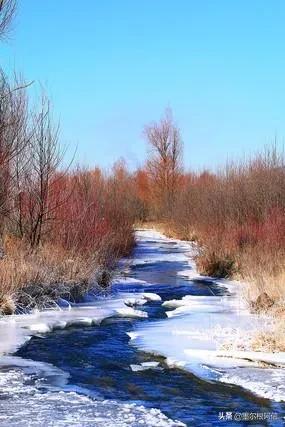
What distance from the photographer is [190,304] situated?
36.5ft

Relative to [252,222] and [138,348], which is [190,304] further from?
[252,222]

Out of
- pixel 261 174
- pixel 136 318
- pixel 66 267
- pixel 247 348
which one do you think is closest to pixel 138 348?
pixel 247 348

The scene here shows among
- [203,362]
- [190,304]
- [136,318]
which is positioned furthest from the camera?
[190,304]

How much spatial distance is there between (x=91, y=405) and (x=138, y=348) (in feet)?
7.86

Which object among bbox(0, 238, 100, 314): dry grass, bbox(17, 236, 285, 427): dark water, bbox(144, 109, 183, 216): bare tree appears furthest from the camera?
bbox(144, 109, 183, 216): bare tree

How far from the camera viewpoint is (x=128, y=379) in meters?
6.23

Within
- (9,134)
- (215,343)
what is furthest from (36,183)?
(215,343)

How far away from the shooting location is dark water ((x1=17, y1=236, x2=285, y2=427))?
207 inches

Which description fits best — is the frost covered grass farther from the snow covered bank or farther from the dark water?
the snow covered bank

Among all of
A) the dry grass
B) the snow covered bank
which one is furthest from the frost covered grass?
the snow covered bank

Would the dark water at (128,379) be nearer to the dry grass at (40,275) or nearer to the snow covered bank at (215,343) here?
the snow covered bank at (215,343)

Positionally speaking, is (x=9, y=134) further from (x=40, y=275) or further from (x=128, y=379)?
(x=128, y=379)

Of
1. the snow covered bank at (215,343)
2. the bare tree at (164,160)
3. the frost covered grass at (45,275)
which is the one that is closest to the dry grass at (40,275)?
the frost covered grass at (45,275)

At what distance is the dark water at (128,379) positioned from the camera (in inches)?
207
